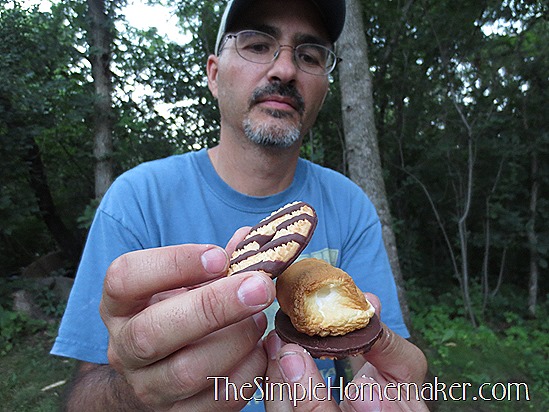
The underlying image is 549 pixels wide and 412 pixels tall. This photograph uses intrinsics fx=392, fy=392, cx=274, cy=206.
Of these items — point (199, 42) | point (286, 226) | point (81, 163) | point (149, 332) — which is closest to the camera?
point (149, 332)

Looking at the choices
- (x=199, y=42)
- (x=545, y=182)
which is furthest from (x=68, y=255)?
(x=545, y=182)

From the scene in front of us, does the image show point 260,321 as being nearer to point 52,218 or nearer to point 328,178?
point 328,178

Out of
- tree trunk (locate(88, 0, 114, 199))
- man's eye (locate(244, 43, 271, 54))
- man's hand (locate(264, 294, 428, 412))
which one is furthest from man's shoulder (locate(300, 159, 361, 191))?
tree trunk (locate(88, 0, 114, 199))

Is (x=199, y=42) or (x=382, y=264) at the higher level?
(x=199, y=42)

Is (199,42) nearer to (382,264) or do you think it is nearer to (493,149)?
(493,149)

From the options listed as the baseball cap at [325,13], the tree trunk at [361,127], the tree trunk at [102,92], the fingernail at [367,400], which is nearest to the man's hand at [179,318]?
the fingernail at [367,400]

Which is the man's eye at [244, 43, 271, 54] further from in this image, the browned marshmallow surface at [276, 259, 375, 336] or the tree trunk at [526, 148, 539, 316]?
the tree trunk at [526, 148, 539, 316]
